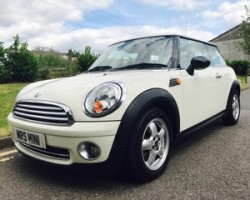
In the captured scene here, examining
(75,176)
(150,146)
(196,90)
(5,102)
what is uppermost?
(196,90)

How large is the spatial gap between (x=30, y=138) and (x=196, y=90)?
6.23 feet

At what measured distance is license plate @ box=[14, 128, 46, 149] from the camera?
2498 mm

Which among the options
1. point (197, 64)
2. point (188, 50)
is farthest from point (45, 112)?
point (188, 50)

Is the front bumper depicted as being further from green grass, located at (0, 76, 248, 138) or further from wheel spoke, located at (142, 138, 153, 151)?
green grass, located at (0, 76, 248, 138)

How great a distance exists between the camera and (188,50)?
12.2 feet

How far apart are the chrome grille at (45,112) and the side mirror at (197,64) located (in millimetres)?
1575

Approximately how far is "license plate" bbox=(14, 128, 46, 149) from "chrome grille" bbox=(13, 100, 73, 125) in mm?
119

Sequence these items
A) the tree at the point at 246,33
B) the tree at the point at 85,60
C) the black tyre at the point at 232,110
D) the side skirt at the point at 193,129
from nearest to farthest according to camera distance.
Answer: the side skirt at the point at 193,129 < the black tyre at the point at 232,110 < the tree at the point at 85,60 < the tree at the point at 246,33

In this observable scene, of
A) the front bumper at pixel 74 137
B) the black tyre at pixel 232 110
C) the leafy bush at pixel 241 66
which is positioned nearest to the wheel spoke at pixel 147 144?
the front bumper at pixel 74 137

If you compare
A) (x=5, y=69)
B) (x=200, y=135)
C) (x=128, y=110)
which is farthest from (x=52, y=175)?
(x=5, y=69)

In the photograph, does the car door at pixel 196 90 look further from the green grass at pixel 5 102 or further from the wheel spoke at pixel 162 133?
the green grass at pixel 5 102

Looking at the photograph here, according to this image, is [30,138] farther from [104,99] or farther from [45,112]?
[104,99]

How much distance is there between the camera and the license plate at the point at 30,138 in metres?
2.50

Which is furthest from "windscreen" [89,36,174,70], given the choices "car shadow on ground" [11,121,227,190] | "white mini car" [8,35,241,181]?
"car shadow on ground" [11,121,227,190]
